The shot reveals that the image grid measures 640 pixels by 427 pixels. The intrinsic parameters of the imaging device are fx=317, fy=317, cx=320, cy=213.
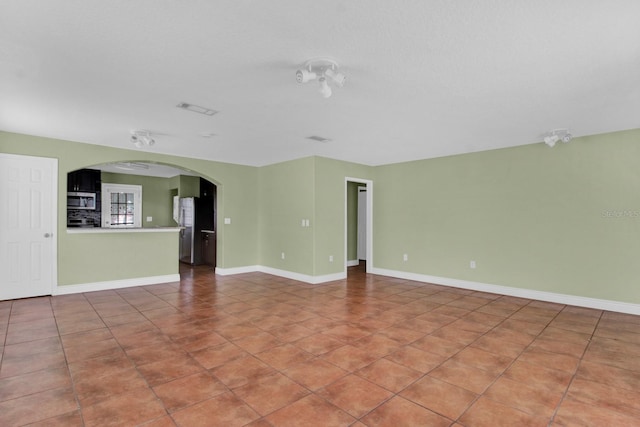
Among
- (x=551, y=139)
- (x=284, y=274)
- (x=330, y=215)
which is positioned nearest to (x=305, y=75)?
(x=551, y=139)

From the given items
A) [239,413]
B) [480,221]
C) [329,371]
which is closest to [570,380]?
[329,371]

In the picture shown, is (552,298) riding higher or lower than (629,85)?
lower

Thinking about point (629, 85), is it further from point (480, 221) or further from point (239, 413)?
point (239, 413)

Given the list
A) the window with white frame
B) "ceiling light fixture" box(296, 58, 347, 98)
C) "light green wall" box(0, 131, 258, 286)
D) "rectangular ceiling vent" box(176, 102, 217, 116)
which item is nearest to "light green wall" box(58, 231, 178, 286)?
"light green wall" box(0, 131, 258, 286)

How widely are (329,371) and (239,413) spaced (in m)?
0.81

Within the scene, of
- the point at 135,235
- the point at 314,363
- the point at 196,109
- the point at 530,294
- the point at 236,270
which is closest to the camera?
the point at 314,363

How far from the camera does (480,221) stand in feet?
18.0

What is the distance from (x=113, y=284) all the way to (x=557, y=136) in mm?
7224

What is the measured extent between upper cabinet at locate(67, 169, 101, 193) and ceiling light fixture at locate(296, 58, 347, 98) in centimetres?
718

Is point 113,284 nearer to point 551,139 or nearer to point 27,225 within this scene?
point 27,225

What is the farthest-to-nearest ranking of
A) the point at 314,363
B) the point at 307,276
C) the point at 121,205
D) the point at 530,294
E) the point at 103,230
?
1. the point at 121,205
2. the point at 307,276
3. the point at 103,230
4. the point at 530,294
5. the point at 314,363

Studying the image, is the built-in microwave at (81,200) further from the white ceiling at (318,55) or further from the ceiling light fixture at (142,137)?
the ceiling light fixture at (142,137)

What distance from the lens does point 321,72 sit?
2.56 metres

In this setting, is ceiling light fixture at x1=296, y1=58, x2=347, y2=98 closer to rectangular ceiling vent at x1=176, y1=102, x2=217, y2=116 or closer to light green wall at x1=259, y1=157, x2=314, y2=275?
rectangular ceiling vent at x1=176, y1=102, x2=217, y2=116
